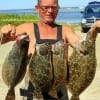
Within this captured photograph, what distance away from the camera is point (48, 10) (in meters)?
5.86

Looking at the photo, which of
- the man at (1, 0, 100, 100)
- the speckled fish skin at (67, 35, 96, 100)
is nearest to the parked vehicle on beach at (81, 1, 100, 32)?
the man at (1, 0, 100, 100)

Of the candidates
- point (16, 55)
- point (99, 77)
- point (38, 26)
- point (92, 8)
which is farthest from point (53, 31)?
point (92, 8)

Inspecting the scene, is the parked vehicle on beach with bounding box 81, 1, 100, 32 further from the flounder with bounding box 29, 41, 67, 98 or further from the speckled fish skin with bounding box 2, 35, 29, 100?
the flounder with bounding box 29, 41, 67, 98

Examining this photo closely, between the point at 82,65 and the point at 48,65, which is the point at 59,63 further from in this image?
the point at 82,65

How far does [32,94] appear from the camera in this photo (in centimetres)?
594

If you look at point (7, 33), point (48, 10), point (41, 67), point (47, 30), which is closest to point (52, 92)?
point (41, 67)

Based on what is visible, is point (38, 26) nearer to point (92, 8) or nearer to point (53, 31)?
point (53, 31)

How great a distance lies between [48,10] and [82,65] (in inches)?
31.6

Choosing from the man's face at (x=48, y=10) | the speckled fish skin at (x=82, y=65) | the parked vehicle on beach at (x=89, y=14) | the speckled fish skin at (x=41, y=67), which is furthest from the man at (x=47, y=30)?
the parked vehicle on beach at (x=89, y=14)

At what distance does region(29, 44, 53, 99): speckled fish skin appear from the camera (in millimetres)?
5496

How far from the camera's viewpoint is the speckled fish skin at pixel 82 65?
561 cm

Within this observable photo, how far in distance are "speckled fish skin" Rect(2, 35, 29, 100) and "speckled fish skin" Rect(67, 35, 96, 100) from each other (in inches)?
21.8

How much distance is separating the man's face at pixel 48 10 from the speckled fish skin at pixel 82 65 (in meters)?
0.52

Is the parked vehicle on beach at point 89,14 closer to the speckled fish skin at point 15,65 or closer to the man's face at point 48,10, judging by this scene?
the man's face at point 48,10
